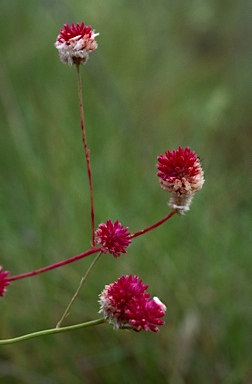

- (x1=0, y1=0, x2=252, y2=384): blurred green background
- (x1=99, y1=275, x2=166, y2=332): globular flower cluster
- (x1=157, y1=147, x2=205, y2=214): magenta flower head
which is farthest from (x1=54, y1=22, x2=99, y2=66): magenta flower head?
(x1=0, y1=0, x2=252, y2=384): blurred green background

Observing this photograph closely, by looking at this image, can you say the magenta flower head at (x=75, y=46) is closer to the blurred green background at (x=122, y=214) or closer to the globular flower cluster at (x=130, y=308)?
the globular flower cluster at (x=130, y=308)

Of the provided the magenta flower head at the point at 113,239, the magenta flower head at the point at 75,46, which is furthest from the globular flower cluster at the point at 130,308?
the magenta flower head at the point at 75,46

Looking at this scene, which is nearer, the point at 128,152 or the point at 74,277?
the point at 74,277

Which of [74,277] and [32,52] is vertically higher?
[32,52]

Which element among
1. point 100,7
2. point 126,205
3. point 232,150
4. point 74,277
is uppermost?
point 100,7

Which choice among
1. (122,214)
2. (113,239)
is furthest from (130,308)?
(122,214)

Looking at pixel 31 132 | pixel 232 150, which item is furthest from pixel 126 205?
pixel 232 150

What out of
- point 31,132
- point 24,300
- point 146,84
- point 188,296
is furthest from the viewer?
point 146,84

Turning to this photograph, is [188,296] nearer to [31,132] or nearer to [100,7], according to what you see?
[31,132]
